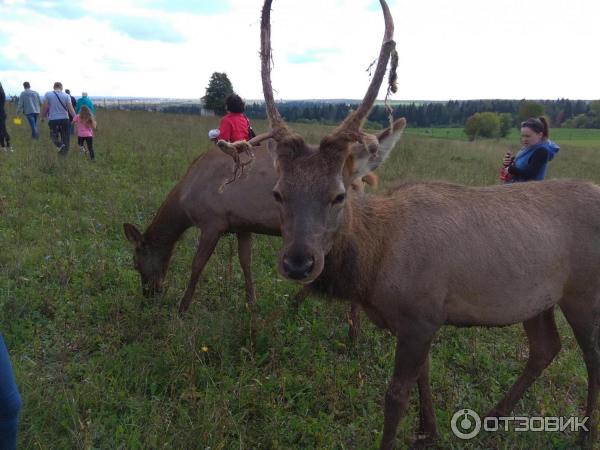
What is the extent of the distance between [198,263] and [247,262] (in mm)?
678

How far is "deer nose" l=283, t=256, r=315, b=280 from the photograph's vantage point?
2629 millimetres

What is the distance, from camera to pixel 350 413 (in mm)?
3650

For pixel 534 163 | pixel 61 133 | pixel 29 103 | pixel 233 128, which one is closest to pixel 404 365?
pixel 534 163

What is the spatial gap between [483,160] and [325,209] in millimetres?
16428

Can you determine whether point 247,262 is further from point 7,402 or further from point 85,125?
point 85,125

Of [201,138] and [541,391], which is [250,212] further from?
[201,138]

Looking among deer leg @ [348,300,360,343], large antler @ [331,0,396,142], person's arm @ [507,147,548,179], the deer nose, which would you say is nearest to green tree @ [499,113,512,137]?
person's arm @ [507,147,548,179]

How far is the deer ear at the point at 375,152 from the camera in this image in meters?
3.01

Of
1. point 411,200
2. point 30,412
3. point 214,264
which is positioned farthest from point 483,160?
point 30,412

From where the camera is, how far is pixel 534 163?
17.4 ft

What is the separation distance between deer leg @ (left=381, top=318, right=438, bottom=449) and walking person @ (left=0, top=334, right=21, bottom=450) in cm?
221

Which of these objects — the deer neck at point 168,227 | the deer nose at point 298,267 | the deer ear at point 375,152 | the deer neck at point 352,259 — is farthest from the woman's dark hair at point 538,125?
the deer neck at point 168,227

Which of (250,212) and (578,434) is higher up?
(250,212)

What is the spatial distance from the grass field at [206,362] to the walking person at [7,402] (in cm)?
49
